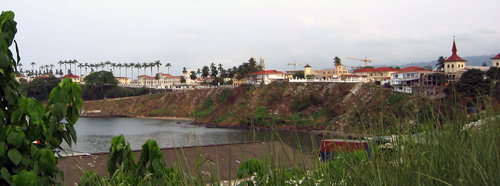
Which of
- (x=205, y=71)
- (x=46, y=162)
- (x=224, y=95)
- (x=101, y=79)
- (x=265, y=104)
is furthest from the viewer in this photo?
(x=205, y=71)

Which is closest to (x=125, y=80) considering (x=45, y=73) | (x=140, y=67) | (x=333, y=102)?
(x=140, y=67)

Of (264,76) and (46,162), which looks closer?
(46,162)

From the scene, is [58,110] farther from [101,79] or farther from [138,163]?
[101,79]

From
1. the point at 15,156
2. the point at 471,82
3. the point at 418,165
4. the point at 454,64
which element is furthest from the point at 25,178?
the point at 454,64

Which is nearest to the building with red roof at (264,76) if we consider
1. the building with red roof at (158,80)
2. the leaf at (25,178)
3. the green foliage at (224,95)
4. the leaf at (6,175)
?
the green foliage at (224,95)

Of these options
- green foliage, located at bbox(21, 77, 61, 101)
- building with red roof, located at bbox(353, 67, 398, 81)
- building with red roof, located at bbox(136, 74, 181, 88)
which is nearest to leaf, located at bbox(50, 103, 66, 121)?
building with red roof, located at bbox(353, 67, 398, 81)

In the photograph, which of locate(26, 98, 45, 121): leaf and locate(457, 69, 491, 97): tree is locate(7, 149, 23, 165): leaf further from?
locate(457, 69, 491, 97): tree

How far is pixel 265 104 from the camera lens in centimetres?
5831

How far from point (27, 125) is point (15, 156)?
0.41 metres

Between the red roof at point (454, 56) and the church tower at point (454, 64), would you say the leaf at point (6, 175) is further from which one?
the red roof at point (454, 56)

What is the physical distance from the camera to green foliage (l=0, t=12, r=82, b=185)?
10.9 feet

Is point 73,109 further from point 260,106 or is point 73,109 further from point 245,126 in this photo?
point 260,106

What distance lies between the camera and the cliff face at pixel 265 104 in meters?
47.8

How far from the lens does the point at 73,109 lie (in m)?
3.72
